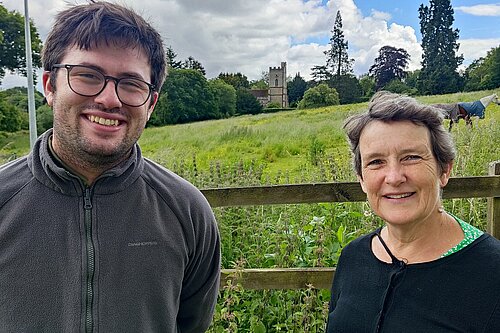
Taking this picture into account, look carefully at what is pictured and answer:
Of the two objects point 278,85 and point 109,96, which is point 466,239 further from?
point 278,85

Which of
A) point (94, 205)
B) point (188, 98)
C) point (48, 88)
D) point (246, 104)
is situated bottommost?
point (94, 205)

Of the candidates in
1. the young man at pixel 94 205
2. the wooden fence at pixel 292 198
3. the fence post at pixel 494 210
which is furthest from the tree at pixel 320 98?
the young man at pixel 94 205

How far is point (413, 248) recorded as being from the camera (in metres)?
1.74

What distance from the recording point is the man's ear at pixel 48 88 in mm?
1580

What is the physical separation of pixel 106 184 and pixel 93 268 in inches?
11.6

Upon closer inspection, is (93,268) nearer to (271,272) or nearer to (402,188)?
(402,188)

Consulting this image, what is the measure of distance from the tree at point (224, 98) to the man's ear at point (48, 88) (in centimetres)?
4770

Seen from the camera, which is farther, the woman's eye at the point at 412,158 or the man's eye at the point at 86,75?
the woman's eye at the point at 412,158

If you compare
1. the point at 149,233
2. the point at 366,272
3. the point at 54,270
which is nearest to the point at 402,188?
the point at 366,272

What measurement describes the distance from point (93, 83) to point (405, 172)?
1202 millimetres

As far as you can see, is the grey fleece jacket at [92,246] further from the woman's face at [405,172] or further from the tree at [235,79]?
the tree at [235,79]

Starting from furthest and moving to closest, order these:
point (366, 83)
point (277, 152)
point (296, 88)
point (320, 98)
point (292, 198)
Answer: point (296, 88), point (366, 83), point (320, 98), point (277, 152), point (292, 198)

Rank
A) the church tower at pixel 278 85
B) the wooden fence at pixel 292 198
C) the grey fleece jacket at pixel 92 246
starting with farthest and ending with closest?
the church tower at pixel 278 85, the wooden fence at pixel 292 198, the grey fleece jacket at pixel 92 246

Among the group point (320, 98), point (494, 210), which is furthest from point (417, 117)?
point (320, 98)
